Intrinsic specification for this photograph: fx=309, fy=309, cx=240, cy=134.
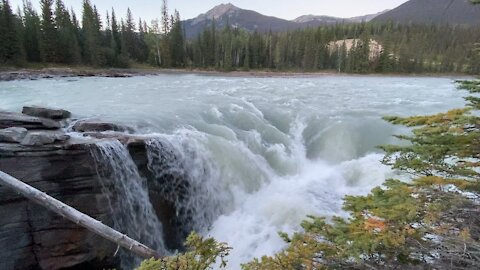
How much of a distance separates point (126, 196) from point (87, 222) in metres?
4.96

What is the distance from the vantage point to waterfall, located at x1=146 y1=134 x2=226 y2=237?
11.1 metres

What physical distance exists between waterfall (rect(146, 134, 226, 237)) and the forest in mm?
53884

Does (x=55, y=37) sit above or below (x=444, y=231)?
above

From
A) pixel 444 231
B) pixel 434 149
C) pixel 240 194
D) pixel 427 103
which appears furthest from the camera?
pixel 427 103

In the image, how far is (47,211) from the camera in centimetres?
799

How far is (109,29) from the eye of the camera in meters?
83.0

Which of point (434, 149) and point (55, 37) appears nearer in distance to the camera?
point (434, 149)

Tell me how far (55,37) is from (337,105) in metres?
54.6

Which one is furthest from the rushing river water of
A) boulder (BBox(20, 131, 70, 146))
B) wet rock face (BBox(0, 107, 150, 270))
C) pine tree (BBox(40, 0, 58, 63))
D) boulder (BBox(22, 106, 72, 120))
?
pine tree (BBox(40, 0, 58, 63))

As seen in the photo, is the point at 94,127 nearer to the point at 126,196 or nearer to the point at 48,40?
the point at 126,196

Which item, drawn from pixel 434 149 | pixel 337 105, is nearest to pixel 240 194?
pixel 434 149

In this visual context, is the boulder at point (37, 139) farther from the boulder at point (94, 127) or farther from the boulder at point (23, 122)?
the boulder at point (94, 127)

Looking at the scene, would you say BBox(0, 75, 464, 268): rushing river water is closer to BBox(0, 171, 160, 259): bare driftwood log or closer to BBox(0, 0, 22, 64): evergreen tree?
BBox(0, 171, 160, 259): bare driftwood log

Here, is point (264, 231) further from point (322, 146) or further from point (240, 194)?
point (322, 146)
